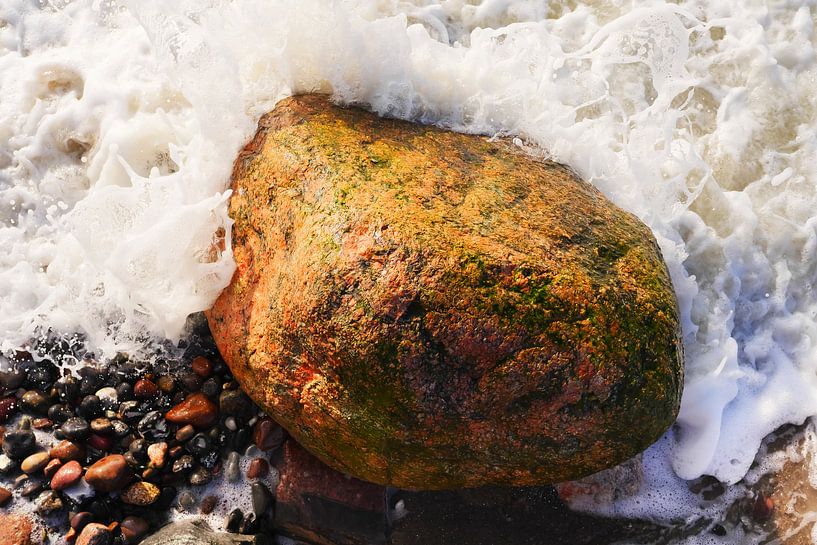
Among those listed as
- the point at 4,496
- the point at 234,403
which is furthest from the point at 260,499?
the point at 4,496

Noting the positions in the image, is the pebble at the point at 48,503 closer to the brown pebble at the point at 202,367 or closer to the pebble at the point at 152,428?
the pebble at the point at 152,428

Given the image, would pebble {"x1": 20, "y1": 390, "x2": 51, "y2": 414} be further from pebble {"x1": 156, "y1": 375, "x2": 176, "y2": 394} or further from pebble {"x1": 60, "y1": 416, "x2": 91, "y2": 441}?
pebble {"x1": 156, "y1": 375, "x2": 176, "y2": 394}

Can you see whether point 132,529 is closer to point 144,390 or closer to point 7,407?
point 144,390

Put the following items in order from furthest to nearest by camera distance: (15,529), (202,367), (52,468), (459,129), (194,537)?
(459,129)
(202,367)
(52,468)
(15,529)
(194,537)

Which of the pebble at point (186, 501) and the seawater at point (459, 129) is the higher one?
the seawater at point (459, 129)

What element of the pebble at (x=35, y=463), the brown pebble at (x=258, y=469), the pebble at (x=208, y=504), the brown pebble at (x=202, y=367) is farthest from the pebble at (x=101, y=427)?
the brown pebble at (x=258, y=469)

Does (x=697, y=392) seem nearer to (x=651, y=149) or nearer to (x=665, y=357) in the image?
(x=665, y=357)
